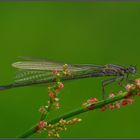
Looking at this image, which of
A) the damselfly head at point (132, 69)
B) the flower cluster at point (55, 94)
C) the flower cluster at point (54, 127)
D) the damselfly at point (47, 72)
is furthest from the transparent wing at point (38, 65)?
the flower cluster at point (54, 127)

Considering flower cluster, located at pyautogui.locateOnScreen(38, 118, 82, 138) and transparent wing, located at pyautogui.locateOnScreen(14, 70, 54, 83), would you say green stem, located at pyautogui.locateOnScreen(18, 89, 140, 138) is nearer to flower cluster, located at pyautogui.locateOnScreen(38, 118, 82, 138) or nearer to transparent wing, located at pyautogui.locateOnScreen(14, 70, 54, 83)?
flower cluster, located at pyautogui.locateOnScreen(38, 118, 82, 138)

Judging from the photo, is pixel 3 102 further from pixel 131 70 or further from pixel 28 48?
pixel 131 70

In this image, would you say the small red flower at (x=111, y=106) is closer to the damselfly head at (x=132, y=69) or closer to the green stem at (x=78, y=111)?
the green stem at (x=78, y=111)

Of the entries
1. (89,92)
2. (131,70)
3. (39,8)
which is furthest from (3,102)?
(131,70)

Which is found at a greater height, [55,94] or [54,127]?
[55,94]

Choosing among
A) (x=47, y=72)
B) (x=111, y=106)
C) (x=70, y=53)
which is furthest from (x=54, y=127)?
(x=70, y=53)

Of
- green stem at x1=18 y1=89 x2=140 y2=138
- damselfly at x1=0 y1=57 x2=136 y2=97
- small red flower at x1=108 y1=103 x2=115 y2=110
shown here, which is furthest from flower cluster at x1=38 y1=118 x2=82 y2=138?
damselfly at x1=0 y1=57 x2=136 y2=97

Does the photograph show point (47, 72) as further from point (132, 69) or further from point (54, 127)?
point (54, 127)

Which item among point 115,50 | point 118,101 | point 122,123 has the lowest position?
point 122,123
